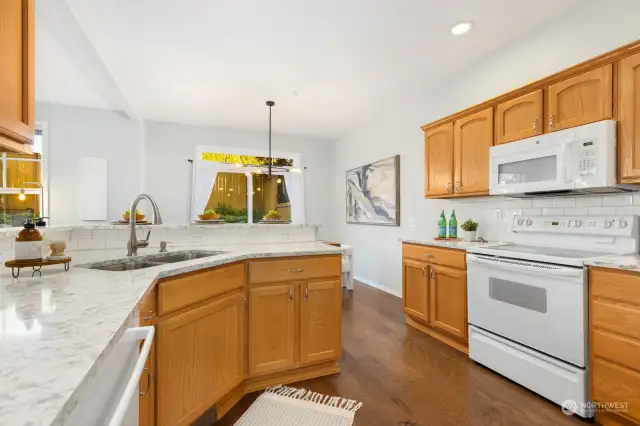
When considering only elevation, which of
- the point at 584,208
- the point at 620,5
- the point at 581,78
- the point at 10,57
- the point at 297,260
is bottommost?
the point at 297,260

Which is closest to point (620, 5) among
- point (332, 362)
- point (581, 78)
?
point (581, 78)

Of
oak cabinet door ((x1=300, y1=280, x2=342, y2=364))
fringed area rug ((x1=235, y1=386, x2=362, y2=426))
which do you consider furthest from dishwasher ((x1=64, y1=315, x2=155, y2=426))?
oak cabinet door ((x1=300, y1=280, x2=342, y2=364))

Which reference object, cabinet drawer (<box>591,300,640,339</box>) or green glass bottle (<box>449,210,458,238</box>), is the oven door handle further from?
green glass bottle (<box>449,210,458,238</box>)

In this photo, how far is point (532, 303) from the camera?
2.04 meters

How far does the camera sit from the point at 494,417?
179cm

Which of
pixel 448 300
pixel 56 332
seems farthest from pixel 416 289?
pixel 56 332

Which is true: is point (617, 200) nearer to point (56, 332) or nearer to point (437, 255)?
point (437, 255)

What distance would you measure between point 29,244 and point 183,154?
4314 mm

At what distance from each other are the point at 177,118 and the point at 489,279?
4826 mm

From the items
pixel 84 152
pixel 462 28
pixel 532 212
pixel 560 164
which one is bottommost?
pixel 532 212

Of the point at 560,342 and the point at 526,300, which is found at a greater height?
the point at 526,300

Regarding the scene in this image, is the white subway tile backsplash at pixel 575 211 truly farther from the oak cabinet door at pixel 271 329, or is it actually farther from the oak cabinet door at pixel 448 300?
the oak cabinet door at pixel 271 329

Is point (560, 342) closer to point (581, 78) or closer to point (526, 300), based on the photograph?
point (526, 300)

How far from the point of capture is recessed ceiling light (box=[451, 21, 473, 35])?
2498mm
